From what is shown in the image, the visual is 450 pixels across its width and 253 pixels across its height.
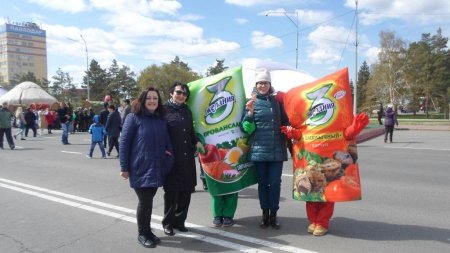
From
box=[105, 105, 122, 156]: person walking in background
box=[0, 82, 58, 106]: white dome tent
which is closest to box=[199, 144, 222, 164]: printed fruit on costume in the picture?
box=[105, 105, 122, 156]: person walking in background

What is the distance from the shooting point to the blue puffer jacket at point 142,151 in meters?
4.28

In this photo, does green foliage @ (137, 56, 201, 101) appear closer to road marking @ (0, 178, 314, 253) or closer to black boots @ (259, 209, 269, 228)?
road marking @ (0, 178, 314, 253)

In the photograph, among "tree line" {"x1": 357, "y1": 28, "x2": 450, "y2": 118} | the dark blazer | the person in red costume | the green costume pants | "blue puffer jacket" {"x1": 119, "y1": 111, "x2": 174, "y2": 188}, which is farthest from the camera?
"tree line" {"x1": 357, "y1": 28, "x2": 450, "y2": 118}

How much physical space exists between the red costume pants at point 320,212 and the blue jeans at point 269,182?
421 mm

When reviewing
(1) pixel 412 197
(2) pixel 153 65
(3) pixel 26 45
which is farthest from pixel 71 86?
(1) pixel 412 197

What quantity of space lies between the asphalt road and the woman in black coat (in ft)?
0.90

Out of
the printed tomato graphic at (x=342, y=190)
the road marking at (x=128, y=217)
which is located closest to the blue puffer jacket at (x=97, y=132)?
the road marking at (x=128, y=217)

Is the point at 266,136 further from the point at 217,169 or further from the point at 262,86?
the point at 217,169

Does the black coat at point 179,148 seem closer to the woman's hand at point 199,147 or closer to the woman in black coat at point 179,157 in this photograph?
the woman in black coat at point 179,157

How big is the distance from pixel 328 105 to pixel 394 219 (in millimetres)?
2063

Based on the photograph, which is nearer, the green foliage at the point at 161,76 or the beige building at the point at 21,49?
the green foliage at the point at 161,76

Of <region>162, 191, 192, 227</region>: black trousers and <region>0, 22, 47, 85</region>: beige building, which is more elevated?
<region>0, 22, 47, 85</region>: beige building

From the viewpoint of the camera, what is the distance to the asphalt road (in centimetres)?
442

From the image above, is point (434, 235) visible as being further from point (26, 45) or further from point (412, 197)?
point (26, 45)
